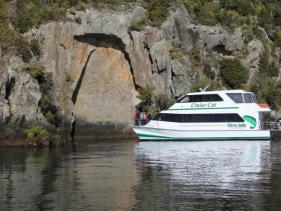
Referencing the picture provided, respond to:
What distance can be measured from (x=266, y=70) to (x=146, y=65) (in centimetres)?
1660

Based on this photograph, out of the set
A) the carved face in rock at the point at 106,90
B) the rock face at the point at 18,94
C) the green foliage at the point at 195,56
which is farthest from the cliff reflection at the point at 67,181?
the green foliage at the point at 195,56

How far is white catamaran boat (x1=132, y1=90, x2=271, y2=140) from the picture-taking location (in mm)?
52406

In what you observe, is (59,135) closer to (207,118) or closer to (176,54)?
(207,118)

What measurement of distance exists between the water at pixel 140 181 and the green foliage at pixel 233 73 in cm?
2799

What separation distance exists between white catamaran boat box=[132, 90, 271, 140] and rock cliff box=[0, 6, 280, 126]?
6449 millimetres

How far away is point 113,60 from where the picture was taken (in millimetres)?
58438

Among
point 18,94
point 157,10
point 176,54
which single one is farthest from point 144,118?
point 18,94

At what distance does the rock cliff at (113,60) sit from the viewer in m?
53.5

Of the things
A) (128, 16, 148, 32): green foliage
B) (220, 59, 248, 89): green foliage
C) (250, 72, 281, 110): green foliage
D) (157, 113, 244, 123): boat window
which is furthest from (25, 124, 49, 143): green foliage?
(250, 72, 281, 110): green foliage

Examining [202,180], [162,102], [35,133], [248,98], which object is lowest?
[202,180]

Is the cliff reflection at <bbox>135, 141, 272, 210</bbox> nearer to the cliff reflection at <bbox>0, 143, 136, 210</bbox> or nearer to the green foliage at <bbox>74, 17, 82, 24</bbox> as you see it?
the cliff reflection at <bbox>0, 143, 136, 210</bbox>

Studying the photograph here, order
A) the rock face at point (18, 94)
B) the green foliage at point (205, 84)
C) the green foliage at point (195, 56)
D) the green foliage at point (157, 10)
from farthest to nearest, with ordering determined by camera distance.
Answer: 1. the green foliage at point (195, 56)
2. the green foliage at point (157, 10)
3. the green foliage at point (205, 84)
4. the rock face at point (18, 94)

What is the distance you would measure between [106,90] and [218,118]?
38.8 ft

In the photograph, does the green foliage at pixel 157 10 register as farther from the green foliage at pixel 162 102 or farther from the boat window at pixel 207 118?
the boat window at pixel 207 118
